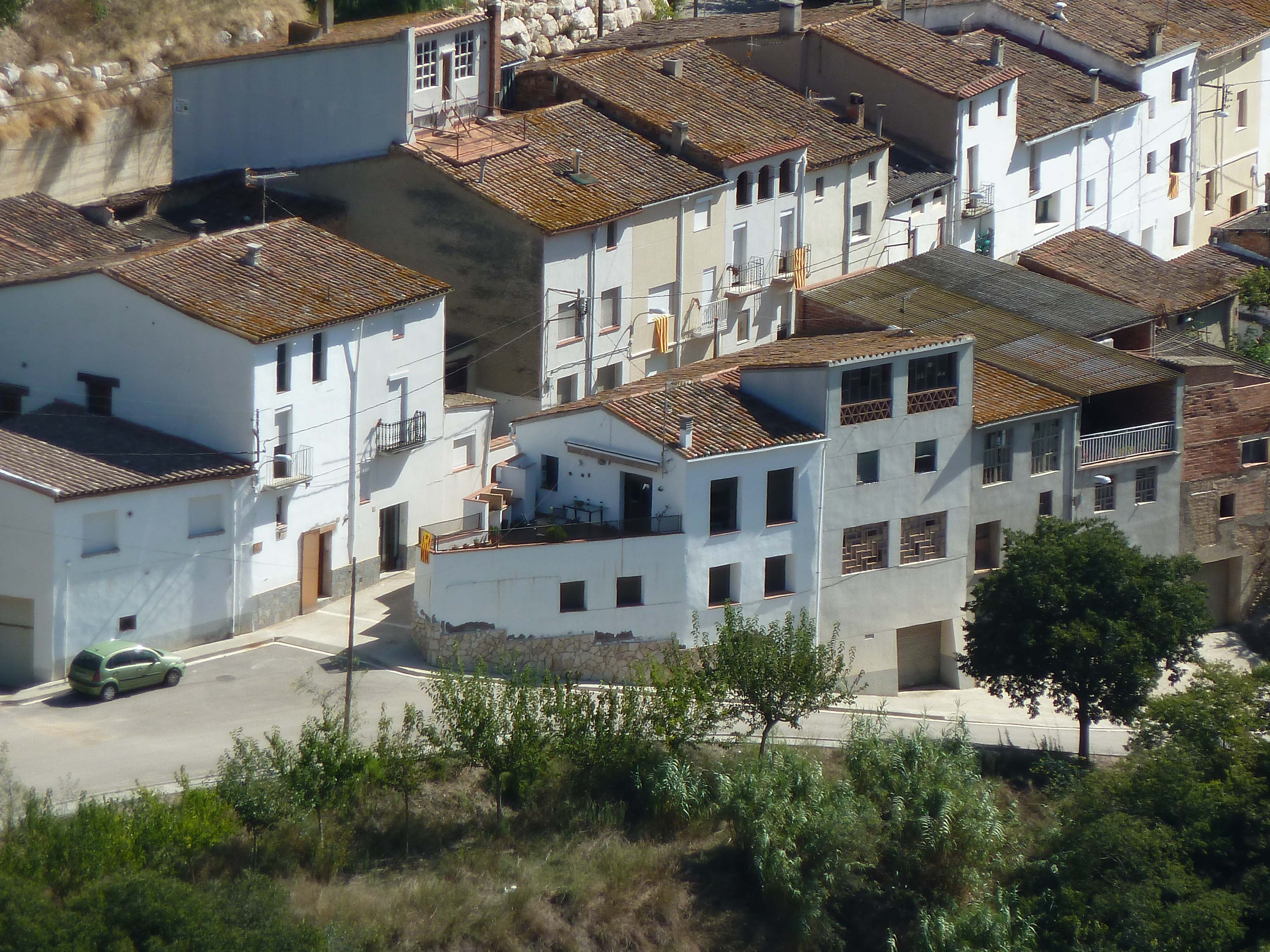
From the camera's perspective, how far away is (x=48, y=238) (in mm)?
64688

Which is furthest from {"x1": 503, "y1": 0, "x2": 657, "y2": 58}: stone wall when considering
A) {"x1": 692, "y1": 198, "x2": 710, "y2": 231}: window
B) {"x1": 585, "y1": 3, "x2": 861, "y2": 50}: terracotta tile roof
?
{"x1": 692, "y1": 198, "x2": 710, "y2": 231}: window

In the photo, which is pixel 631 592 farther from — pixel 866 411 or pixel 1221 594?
pixel 1221 594

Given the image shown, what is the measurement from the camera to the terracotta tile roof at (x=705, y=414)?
59375 mm

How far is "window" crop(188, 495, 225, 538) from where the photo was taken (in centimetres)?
5769

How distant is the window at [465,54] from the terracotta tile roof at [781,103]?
25.6ft

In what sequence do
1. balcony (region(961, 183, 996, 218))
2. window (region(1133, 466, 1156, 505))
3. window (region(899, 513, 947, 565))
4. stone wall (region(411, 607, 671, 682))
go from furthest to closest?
balcony (region(961, 183, 996, 218))
window (region(1133, 466, 1156, 505))
window (region(899, 513, 947, 565))
stone wall (region(411, 607, 671, 682))

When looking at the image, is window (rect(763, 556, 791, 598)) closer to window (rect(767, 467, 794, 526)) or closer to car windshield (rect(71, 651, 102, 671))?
window (rect(767, 467, 794, 526))

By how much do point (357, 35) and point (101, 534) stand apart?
63.8ft

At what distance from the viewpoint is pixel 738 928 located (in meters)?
52.9

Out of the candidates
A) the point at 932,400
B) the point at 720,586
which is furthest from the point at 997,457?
the point at 720,586

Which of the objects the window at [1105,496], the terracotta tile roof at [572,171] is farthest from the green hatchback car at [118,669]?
the window at [1105,496]

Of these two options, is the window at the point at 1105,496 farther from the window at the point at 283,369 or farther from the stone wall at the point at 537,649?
the window at the point at 283,369

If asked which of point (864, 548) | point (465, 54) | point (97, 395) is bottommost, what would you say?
point (864, 548)

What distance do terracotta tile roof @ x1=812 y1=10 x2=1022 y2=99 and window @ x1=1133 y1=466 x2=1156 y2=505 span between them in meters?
16.1
